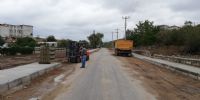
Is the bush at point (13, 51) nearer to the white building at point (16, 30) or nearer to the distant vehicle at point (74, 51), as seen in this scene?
the distant vehicle at point (74, 51)

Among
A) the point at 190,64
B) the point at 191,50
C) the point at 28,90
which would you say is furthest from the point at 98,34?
the point at 28,90

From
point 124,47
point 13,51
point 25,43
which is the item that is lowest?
point 13,51

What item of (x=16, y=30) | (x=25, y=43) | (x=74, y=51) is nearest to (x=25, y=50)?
(x=74, y=51)

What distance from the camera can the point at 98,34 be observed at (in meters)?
188

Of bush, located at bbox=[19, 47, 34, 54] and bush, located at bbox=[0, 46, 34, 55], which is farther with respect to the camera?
bush, located at bbox=[19, 47, 34, 54]

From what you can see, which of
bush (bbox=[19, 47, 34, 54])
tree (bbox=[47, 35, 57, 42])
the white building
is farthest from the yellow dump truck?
the white building

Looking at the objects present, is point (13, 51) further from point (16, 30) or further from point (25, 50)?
point (16, 30)

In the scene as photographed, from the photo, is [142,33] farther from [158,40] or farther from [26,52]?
[26,52]

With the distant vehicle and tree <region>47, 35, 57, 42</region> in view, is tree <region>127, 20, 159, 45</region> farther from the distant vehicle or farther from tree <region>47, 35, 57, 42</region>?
tree <region>47, 35, 57, 42</region>

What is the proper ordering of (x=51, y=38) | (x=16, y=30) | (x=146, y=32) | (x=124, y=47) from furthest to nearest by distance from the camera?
(x=16, y=30), (x=51, y=38), (x=146, y=32), (x=124, y=47)

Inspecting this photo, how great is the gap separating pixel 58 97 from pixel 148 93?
3.47 m

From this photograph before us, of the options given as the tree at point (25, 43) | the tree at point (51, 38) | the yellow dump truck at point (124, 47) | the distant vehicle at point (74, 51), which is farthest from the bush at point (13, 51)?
the tree at point (51, 38)

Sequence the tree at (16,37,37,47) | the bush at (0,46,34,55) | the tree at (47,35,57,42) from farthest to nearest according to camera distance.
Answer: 1. the tree at (47,35,57,42)
2. the tree at (16,37,37,47)
3. the bush at (0,46,34,55)

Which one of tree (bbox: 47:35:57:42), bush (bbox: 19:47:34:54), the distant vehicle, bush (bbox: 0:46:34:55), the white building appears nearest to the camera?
the distant vehicle
